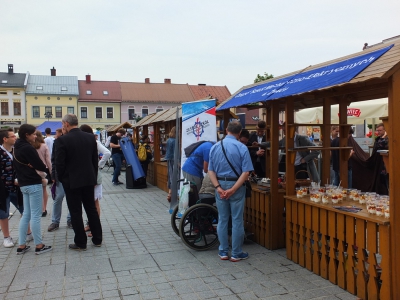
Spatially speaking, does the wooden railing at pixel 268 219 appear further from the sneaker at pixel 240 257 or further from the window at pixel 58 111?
the window at pixel 58 111

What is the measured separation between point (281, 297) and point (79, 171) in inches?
120

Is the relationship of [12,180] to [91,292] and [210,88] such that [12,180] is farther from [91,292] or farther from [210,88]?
[210,88]

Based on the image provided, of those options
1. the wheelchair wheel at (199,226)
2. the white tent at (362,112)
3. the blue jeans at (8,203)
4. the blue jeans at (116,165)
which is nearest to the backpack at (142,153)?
the blue jeans at (116,165)

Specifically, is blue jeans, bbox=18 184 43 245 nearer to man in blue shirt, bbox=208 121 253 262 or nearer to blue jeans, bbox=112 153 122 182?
man in blue shirt, bbox=208 121 253 262

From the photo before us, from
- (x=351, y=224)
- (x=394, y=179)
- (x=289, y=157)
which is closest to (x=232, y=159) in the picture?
(x=289, y=157)

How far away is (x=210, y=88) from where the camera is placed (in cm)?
5691

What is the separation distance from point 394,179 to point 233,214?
6.43ft

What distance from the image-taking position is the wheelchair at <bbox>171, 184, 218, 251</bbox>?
16.7 feet

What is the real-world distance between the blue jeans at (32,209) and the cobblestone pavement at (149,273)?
298 mm

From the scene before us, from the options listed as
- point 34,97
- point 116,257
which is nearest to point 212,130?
point 116,257

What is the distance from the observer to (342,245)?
3848 millimetres

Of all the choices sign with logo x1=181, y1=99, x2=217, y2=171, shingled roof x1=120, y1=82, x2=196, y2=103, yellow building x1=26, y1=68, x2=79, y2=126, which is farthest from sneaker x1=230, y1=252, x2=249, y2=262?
yellow building x1=26, y1=68, x2=79, y2=126

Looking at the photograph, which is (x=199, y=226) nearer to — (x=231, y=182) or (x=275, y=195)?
(x=231, y=182)

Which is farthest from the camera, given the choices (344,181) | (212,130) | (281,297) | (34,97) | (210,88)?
(210,88)
